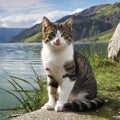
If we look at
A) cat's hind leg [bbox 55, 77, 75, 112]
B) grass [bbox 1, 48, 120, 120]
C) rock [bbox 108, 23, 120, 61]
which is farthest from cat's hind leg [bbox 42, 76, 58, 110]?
rock [bbox 108, 23, 120, 61]

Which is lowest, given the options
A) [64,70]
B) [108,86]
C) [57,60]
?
[108,86]

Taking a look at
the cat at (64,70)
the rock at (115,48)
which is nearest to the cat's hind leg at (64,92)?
the cat at (64,70)

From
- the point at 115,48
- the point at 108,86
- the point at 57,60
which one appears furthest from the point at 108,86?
the point at 115,48

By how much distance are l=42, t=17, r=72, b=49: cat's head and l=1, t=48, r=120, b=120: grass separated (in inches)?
54.6

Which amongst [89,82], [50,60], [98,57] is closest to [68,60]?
[50,60]

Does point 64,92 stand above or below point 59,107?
above

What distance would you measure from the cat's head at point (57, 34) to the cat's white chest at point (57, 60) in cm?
18

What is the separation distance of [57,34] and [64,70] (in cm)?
70

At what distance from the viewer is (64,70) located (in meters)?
6.83

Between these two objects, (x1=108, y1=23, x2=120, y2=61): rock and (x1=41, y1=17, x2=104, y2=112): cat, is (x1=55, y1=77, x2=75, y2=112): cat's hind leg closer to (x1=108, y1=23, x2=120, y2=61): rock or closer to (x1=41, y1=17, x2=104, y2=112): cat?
(x1=41, y1=17, x2=104, y2=112): cat

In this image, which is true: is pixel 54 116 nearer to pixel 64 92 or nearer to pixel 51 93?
pixel 64 92

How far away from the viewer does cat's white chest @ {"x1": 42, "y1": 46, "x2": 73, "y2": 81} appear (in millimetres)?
6793

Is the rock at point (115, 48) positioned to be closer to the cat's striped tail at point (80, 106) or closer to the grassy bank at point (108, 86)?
the grassy bank at point (108, 86)

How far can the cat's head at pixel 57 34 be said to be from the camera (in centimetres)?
655
